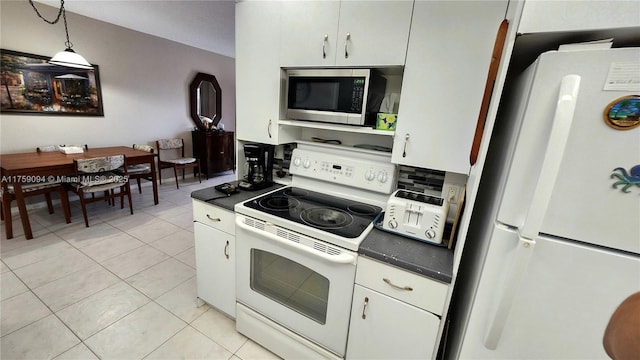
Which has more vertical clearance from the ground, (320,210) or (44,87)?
(44,87)

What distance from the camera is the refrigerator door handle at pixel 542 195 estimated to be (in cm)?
65

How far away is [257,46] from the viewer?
171 cm

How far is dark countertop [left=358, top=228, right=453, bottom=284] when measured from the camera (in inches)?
41.4

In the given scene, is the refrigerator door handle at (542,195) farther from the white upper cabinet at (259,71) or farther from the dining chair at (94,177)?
the dining chair at (94,177)

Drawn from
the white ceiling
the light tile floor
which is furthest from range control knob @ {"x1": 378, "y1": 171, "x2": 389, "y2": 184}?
the white ceiling

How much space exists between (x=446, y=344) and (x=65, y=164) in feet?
12.5

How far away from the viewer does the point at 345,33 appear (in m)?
1.42

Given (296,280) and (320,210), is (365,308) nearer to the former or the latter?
(296,280)

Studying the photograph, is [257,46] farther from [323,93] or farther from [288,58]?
[323,93]

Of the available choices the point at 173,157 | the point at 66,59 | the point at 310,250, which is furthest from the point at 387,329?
the point at 173,157

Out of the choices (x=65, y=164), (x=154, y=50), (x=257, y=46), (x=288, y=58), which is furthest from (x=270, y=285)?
(x=154, y=50)

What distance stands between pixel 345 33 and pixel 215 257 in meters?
1.59

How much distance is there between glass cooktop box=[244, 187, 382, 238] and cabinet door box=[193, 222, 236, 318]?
0.33 meters

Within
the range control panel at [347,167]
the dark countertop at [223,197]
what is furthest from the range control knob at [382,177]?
the dark countertop at [223,197]
